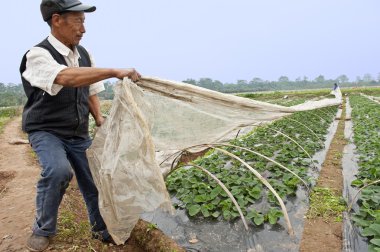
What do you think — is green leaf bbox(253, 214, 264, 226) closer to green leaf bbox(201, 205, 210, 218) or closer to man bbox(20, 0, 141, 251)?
green leaf bbox(201, 205, 210, 218)

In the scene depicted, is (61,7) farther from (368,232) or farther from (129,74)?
(368,232)

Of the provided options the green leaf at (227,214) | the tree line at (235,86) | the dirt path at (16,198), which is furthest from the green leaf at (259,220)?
the tree line at (235,86)

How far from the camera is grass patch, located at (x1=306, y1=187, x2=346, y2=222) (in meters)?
3.77

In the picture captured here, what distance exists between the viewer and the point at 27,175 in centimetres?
615

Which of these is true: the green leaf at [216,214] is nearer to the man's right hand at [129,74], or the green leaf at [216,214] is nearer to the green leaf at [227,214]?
the green leaf at [227,214]

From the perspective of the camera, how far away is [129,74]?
265cm

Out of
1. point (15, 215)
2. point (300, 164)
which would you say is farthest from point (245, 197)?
point (15, 215)

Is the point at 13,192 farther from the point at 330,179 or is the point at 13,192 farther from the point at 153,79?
the point at 330,179

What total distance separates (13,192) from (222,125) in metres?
3.81

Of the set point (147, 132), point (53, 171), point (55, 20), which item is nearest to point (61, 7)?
point (55, 20)

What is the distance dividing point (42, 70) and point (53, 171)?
79 cm

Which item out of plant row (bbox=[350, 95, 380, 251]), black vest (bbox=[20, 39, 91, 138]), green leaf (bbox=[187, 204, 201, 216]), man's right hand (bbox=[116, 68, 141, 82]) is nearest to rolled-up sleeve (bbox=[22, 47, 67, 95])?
black vest (bbox=[20, 39, 91, 138])

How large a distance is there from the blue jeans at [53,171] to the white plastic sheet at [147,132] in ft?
0.68

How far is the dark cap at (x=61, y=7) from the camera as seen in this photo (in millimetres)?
2592
